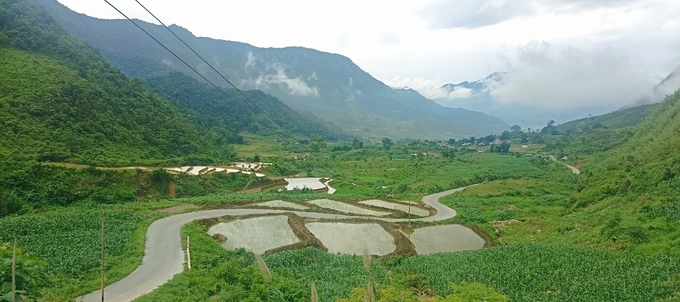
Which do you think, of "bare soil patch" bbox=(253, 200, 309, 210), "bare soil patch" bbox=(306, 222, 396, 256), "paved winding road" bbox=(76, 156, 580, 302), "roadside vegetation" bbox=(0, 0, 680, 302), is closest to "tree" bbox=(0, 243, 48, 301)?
"roadside vegetation" bbox=(0, 0, 680, 302)

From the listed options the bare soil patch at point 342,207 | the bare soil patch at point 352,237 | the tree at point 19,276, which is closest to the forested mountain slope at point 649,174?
the bare soil patch at point 352,237

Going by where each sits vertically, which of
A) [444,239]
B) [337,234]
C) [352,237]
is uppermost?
[444,239]

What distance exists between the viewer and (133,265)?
20.7 metres

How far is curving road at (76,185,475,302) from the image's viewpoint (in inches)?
683

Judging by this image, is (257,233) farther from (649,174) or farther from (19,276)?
(649,174)

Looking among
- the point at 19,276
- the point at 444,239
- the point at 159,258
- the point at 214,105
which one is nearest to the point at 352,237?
the point at 444,239

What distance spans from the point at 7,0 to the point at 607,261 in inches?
3364

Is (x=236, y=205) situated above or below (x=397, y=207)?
below

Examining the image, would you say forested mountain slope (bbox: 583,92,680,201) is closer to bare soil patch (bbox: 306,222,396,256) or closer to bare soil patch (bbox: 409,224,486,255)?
bare soil patch (bbox: 409,224,486,255)

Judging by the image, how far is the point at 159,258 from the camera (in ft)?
73.6

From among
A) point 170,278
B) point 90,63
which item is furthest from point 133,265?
point 90,63

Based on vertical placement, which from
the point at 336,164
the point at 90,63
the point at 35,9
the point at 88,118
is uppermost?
the point at 35,9

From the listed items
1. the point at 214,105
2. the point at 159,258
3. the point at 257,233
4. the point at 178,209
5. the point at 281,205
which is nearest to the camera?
the point at 159,258

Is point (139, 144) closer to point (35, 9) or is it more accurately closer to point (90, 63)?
point (90, 63)
